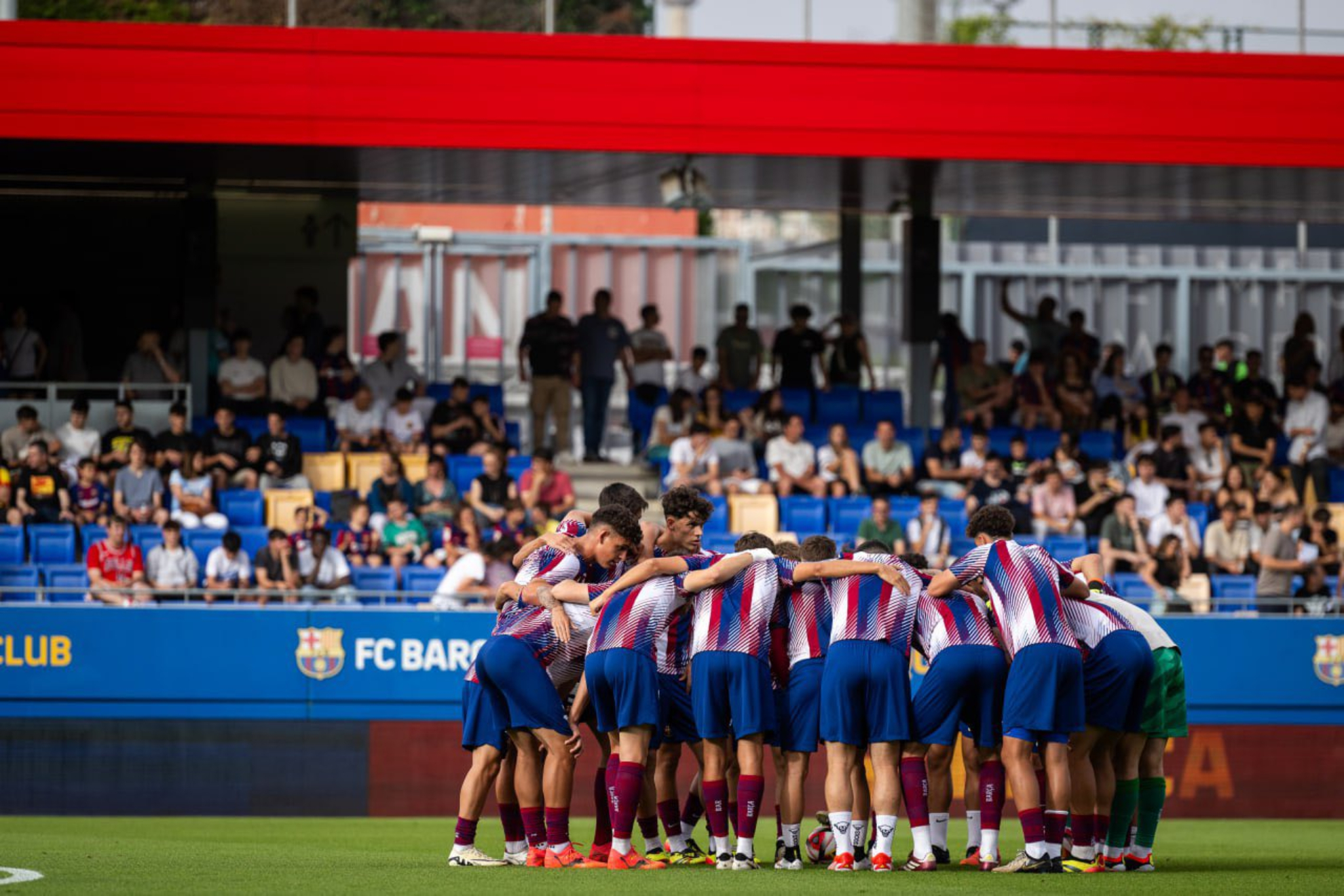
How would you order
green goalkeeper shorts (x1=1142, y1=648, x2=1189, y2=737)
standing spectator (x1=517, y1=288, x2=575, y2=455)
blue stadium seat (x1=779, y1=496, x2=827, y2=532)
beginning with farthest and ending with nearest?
standing spectator (x1=517, y1=288, x2=575, y2=455), blue stadium seat (x1=779, y1=496, x2=827, y2=532), green goalkeeper shorts (x1=1142, y1=648, x2=1189, y2=737)

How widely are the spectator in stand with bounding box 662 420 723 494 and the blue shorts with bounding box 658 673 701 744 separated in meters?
8.32

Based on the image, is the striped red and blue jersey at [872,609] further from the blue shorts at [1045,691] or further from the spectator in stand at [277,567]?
the spectator in stand at [277,567]

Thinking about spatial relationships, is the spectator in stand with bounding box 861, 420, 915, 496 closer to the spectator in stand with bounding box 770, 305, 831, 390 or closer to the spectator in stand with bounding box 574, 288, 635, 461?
the spectator in stand with bounding box 770, 305, 831, 390

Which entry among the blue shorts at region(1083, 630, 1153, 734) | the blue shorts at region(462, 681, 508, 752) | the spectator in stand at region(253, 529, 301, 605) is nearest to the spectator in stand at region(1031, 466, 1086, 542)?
the spectator in stand at region(253, 529, 301, 605)

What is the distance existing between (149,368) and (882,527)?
7357 millimetres

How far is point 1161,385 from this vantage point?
21125 millimetres

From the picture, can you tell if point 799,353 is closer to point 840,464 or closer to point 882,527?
point 840,464

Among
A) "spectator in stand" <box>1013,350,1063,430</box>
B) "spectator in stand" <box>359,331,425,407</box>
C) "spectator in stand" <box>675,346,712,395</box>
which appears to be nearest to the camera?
"spectator in stand" <box>359,331,425,407</box>

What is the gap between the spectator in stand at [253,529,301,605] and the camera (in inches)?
619

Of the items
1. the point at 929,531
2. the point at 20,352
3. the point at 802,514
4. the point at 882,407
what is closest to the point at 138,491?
Result: the point at 20,352

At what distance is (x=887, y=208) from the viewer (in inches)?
822

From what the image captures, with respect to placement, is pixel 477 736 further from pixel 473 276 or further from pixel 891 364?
pixel 891 364

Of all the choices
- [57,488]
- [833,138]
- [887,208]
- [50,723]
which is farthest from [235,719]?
[887,208]

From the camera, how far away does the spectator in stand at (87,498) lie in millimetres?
16484
